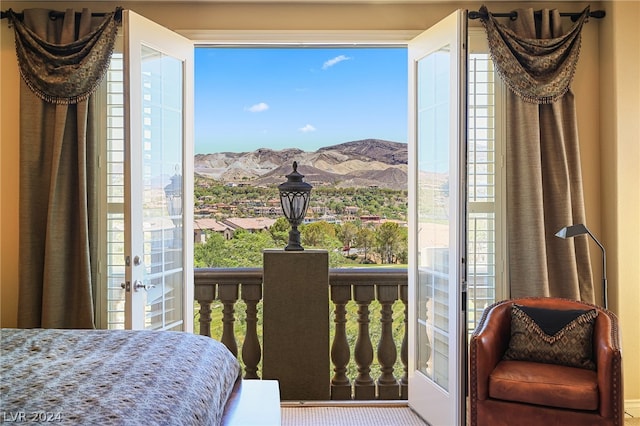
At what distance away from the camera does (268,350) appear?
11.9ft

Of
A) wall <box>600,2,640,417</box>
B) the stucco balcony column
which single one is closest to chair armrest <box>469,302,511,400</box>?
wall <box>600,2,640,417</box>

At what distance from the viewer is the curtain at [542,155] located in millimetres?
3459

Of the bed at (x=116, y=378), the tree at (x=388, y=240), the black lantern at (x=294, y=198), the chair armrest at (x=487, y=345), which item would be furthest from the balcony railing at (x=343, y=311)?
the bed at (x=116, y=378)

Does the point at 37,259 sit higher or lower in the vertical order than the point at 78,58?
lower

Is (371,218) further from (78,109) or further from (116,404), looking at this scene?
(116,404)

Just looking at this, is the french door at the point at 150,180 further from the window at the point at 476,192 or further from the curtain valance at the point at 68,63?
the curtain valance at the point at 68,63

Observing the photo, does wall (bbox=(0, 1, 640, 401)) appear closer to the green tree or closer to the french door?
the french door

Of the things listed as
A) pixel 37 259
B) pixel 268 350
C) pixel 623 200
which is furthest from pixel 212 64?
pixel 623 200

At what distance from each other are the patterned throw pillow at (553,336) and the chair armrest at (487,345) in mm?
54

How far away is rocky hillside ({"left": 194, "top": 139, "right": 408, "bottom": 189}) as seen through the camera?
5.20 meters

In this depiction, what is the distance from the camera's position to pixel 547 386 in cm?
270

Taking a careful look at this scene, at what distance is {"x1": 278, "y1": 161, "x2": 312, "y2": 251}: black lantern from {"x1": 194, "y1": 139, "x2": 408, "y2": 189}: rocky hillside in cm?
158

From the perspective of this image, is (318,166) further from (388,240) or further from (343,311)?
(343,311)

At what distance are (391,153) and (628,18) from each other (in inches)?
88.8
